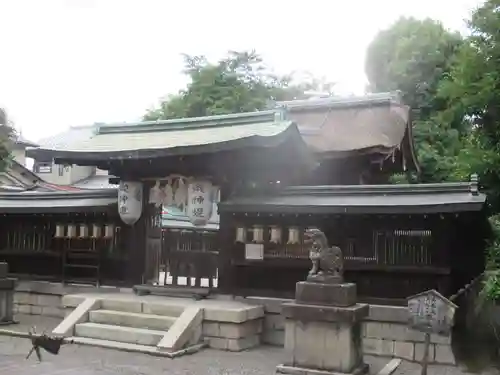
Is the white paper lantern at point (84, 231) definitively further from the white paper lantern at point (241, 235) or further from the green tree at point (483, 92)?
the green tree at point (483, 92)

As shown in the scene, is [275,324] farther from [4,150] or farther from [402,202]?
[4,150]

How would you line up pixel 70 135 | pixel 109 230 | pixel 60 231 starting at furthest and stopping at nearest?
pixel 70 135, pixel 60 231, pixel 109 230

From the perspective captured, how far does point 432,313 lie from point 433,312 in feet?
0.07

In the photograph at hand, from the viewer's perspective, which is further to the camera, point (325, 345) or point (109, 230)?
point (109, 230)

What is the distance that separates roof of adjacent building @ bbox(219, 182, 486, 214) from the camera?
36.6 feet

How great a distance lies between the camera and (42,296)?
1584 centimetres

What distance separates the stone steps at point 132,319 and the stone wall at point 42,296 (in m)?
2.26

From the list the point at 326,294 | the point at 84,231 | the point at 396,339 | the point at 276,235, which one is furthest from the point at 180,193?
the point at 396,339

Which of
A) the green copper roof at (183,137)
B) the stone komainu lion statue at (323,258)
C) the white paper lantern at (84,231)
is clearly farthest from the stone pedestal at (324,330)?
the white paper lantern at (84,231)

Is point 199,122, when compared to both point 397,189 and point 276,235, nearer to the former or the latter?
point 276,235

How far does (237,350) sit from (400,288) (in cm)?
352

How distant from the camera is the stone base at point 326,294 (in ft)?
32.0

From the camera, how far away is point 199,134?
1535 centimetres

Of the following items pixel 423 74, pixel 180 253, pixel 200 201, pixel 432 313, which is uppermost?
pixel 423 74
